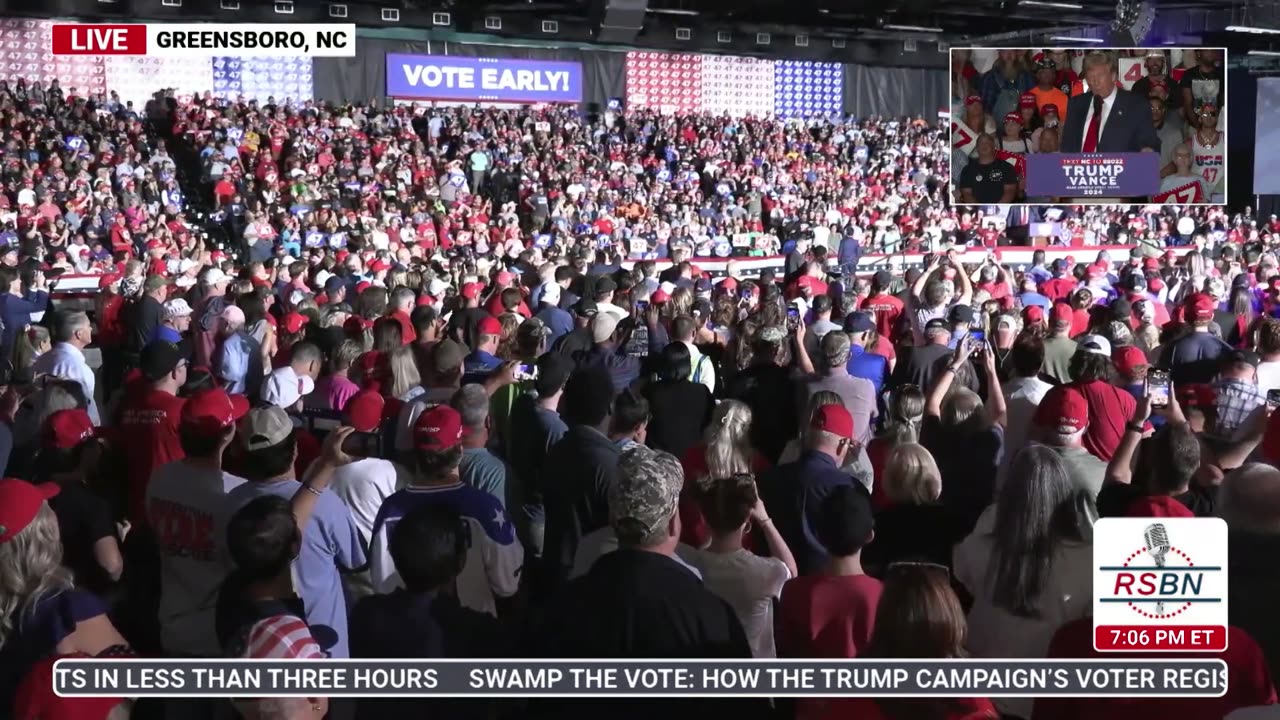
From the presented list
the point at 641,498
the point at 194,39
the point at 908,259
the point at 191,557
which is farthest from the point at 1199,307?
the point at 194,39

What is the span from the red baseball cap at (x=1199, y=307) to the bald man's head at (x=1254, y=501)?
4.10 meters

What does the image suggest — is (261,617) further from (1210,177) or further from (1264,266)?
(1210,177)

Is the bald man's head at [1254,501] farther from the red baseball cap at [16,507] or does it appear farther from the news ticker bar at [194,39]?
the news ticker bar at [194,39]

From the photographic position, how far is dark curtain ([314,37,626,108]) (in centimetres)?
3100

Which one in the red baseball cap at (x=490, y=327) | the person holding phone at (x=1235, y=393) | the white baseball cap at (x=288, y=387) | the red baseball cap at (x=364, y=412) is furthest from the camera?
the red baseball cap at (x=490, y=327)

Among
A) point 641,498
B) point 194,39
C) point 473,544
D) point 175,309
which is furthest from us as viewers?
point 194,39

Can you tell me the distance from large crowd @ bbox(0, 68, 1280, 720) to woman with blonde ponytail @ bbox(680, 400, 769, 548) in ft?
0.05

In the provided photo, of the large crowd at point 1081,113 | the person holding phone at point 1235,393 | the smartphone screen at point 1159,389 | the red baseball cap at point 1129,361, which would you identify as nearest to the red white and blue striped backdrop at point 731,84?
the large crowd at point 1081,113

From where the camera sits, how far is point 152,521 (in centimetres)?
434

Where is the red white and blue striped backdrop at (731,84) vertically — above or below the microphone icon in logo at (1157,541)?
above

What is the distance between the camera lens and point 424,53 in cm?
3206

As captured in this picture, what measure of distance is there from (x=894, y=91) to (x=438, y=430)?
1450 inches

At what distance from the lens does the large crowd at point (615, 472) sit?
3201mm

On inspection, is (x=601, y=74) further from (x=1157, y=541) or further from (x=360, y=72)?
(x=1157, y=541)
